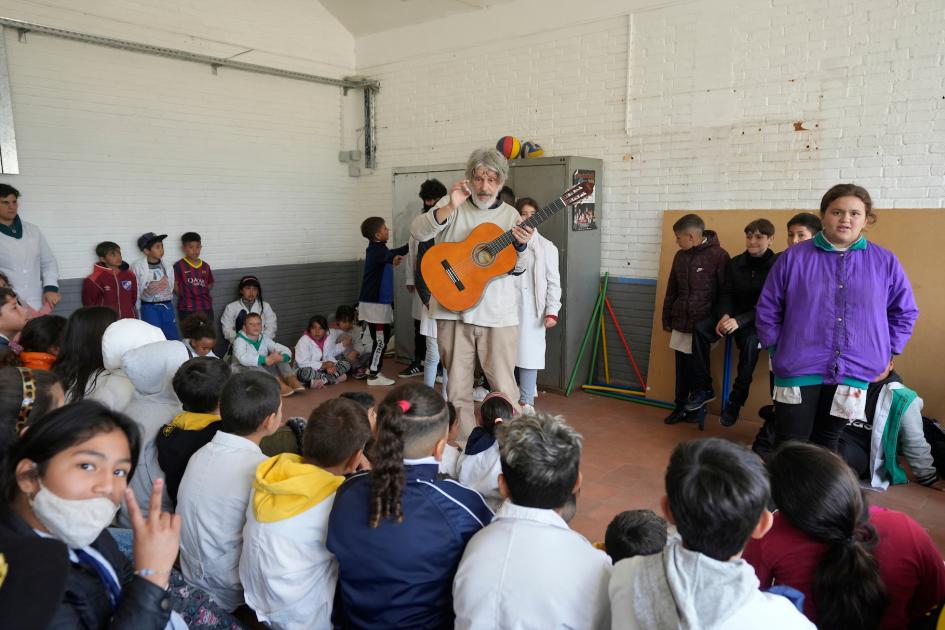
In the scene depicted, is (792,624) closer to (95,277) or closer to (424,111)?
(95,277)

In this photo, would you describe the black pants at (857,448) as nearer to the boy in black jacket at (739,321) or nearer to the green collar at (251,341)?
the boy in black jacket at (739,321)

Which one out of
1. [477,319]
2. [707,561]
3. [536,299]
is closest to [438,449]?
[707,561]

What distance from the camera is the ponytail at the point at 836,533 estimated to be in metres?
1.52

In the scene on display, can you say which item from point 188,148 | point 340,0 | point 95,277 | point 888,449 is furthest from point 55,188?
point 888,449

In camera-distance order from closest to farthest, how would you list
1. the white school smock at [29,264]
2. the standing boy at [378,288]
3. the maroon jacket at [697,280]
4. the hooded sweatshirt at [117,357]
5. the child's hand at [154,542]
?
the child's hand at [154,542], the hooded sweatshirt at [117,357], the maroon jacket at [697,280], the white school smock at [29,264], the standing boy at [378,288]

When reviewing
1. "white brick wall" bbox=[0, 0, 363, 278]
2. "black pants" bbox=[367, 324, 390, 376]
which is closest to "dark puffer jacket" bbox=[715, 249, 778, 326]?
"black pants" bbox=[367, 324, 390, 376]

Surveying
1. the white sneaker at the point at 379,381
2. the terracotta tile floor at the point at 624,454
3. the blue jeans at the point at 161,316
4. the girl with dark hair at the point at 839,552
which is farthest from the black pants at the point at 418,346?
the girl with dark hair at the point at 839,552

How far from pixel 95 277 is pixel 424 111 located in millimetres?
3532

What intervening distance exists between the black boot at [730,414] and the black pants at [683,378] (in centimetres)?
35

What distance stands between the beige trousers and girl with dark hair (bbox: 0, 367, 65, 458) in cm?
210

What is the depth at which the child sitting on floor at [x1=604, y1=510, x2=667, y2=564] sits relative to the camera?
192 centimetres

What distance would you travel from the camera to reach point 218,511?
2.06 meters

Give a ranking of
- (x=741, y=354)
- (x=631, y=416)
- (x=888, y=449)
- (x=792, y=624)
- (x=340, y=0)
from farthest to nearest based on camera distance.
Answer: (x=340, y=0), (x=631, y=416), (x=741, y=354), (x=888, y=449), (x=792, y=624)

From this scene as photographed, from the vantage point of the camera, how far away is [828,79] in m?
4.58
